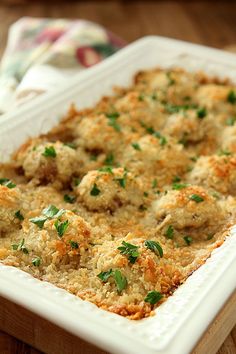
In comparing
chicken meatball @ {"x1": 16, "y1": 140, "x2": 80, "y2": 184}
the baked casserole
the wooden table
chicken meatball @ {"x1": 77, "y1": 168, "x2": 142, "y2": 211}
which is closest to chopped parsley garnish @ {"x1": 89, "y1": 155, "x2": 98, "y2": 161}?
→ the baked casserole

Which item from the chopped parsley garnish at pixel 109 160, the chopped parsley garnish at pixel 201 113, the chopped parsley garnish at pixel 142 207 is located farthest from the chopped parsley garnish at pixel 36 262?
the chopped parsley garnish at pixel 201 113

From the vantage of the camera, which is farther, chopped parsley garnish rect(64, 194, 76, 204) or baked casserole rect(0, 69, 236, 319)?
chopped parsley garnish rect(64, 194, 76, 204)

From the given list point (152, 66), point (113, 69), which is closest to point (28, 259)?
point (113, 69)

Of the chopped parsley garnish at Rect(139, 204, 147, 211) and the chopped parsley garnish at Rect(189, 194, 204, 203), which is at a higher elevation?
the chopped parsley garnish at Rect(189, 194, 204, 203)

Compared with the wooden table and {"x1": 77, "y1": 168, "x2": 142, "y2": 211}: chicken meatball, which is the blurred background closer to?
the wooden table

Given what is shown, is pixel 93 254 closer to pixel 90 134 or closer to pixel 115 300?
pixel 115 300

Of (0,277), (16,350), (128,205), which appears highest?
(0,277)

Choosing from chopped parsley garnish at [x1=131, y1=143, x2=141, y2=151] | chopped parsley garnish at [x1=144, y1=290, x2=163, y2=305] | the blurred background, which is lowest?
the blurred background
